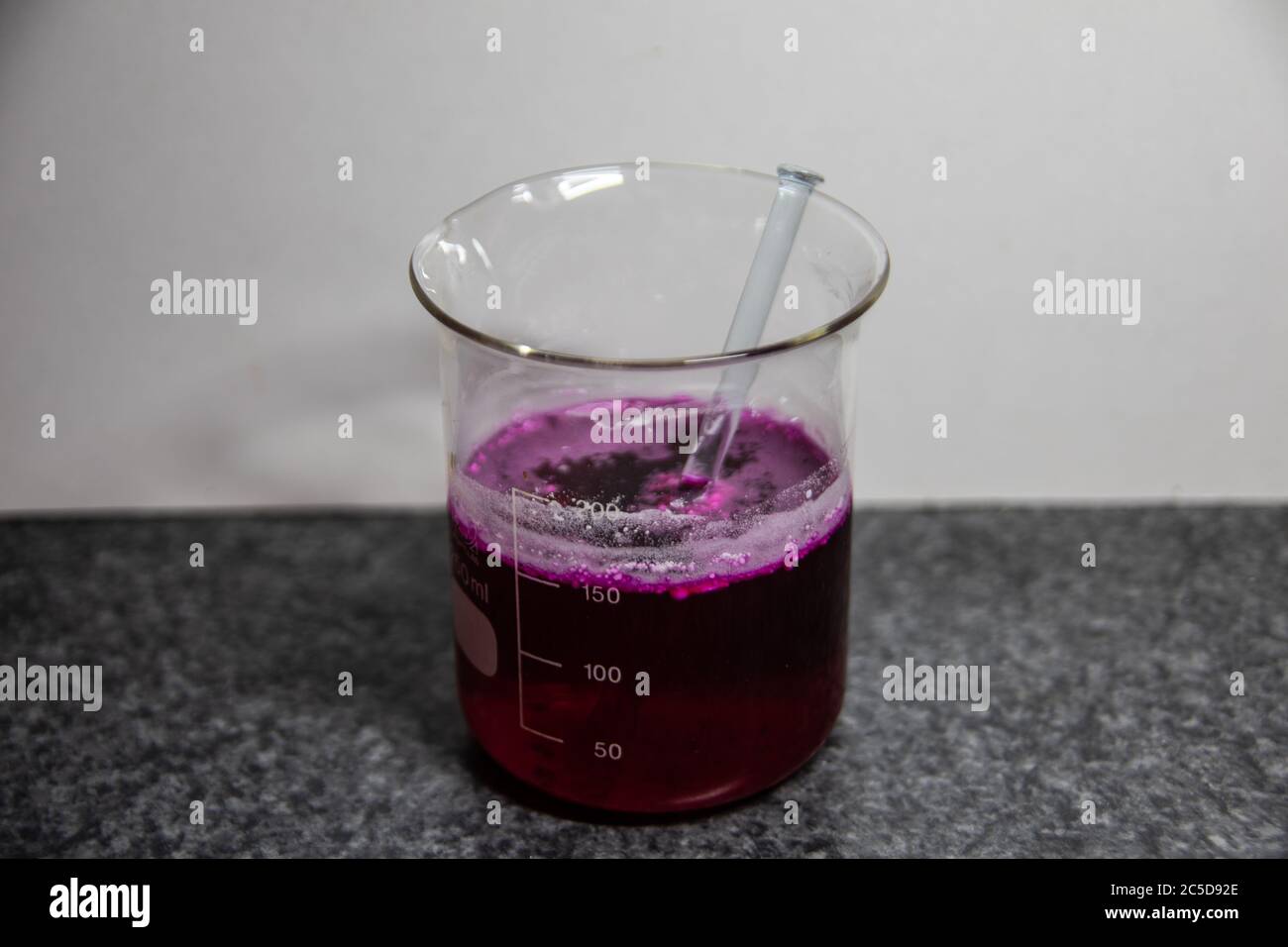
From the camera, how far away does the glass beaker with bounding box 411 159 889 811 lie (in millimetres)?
923

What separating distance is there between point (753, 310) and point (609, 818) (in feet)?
1.19

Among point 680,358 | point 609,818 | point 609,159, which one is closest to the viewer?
point 680,358

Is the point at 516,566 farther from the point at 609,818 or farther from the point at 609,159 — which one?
the point at 609,159

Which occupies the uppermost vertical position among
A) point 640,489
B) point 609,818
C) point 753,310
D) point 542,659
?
point 753,310

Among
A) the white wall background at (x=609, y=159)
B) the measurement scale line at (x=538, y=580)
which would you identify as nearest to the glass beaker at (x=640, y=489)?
the measurement scale line at (x=538, y=580)

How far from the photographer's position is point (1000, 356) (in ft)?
4.36

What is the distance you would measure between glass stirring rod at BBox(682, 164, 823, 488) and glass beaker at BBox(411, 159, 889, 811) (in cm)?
2

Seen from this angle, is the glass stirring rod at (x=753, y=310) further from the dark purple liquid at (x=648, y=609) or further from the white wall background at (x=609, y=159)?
the white wall background at (x=609, y=159)

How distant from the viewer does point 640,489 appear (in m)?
0.95

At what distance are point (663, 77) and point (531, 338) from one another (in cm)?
28

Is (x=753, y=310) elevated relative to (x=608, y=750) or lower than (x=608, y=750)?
elevated

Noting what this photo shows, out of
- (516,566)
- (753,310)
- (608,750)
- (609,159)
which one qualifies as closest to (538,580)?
(516,566)

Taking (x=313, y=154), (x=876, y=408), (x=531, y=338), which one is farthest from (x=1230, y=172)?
(x=313, y=154)

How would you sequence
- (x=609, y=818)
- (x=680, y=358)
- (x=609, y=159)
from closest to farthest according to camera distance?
(x=680, y=358) < (x=609, y=818) < (x=609, y=159)
